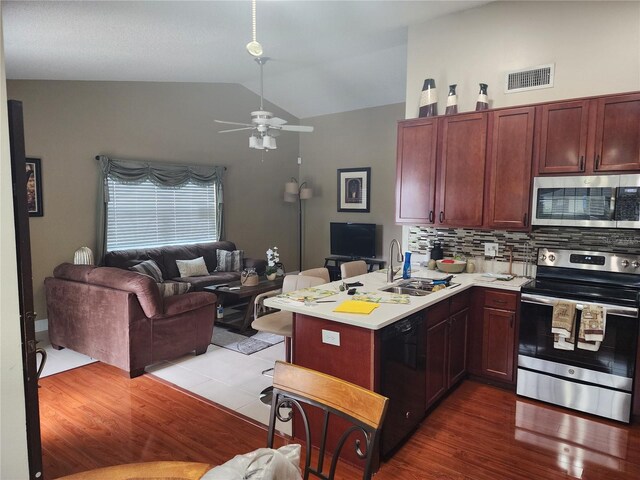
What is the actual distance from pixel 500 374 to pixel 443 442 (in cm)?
107

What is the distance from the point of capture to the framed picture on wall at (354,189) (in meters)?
7.80

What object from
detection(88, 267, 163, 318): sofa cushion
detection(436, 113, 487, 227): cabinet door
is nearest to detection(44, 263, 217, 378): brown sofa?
detection(88, 267, 163, 318): sofa cushion

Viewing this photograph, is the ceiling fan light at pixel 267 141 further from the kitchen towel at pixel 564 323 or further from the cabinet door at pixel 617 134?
the kitchen towel at pixel 564 323

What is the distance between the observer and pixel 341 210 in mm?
8180

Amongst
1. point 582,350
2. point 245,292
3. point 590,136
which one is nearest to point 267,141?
point 245,292

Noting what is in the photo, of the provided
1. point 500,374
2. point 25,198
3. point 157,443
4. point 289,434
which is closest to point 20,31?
point 25,198

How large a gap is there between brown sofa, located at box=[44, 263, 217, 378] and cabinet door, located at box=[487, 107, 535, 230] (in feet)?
9.47

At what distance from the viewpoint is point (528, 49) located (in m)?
3.75

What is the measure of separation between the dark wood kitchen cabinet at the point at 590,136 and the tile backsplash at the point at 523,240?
22.7 inches

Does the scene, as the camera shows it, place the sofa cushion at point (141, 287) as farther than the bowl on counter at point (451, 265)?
No

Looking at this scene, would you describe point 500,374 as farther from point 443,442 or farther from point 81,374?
point 81,374

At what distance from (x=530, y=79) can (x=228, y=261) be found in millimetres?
4798

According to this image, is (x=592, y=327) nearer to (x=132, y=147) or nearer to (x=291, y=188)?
(x=132, y=147)

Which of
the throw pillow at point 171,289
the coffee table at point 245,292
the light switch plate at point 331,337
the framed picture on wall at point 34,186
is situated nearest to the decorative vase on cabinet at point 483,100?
the light switch plate at point 331,337
